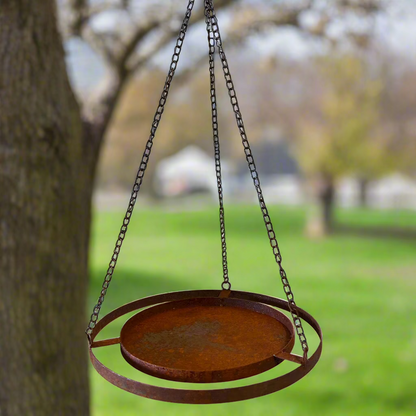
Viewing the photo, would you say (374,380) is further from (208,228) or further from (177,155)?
(177,155)

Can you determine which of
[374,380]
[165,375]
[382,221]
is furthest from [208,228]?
[165,375]

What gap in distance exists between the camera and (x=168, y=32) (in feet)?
12.3

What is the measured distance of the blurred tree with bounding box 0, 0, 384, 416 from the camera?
2.02 m

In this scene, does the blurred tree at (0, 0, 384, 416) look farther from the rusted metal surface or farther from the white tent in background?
the white tent in background

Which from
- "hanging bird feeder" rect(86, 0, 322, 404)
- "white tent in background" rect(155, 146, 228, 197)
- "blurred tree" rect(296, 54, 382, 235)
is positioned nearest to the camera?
"hanging bird feeder" rect(86, 0, 322, 404)

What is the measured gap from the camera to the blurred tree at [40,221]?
2021 mm

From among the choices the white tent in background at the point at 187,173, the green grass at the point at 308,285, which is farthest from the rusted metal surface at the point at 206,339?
the white tent in background at the point at 187,173

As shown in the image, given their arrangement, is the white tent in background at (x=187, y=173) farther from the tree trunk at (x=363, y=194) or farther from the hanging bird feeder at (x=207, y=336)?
the hanging bird feeder at (x=207, y=336)

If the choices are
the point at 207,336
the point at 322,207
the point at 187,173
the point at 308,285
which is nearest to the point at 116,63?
the point at 207,336

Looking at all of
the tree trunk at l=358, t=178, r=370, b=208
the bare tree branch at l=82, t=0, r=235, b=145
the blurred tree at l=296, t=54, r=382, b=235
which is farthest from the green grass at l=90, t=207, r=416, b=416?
the bare tree branch at l=82, t=0, r=235, b=145

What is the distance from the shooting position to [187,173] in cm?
1709

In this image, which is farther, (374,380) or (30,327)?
(374,380)

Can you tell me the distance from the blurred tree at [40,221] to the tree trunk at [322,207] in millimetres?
9674

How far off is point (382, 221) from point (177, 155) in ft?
23.7
